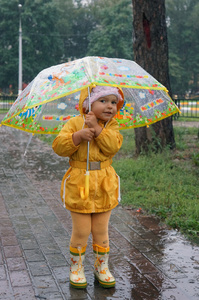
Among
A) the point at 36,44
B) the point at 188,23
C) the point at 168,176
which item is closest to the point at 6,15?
the point at 36,44

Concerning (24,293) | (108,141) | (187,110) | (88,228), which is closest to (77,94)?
(108,141)

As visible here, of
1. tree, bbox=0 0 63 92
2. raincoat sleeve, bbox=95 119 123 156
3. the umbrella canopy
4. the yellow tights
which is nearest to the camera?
the umbrella canopy

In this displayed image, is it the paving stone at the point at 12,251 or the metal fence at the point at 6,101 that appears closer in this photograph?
the paving stone at the point at 12,251

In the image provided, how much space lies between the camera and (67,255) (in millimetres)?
4195

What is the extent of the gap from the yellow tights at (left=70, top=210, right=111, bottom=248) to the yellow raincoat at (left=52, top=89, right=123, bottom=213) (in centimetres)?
7

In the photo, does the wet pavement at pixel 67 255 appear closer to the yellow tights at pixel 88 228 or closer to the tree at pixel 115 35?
the yellow tights at pixel 88 228

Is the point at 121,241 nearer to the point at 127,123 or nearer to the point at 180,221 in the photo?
the point at 180,221

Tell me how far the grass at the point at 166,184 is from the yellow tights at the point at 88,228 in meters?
1.44

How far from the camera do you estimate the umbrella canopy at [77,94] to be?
324 centimetres

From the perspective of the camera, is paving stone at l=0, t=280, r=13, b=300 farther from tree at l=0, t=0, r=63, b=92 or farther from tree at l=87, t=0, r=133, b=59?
tree at l=87, t=0, r=133, b=59

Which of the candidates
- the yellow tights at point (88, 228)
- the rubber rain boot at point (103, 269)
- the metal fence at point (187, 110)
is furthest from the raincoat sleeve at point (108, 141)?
the metal fence at point (187, 110)

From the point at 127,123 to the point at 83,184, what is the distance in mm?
949

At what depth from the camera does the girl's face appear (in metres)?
3.39

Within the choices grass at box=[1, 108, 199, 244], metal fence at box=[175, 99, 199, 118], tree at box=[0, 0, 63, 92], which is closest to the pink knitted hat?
grass at box=[1, 108, 199, 244]
